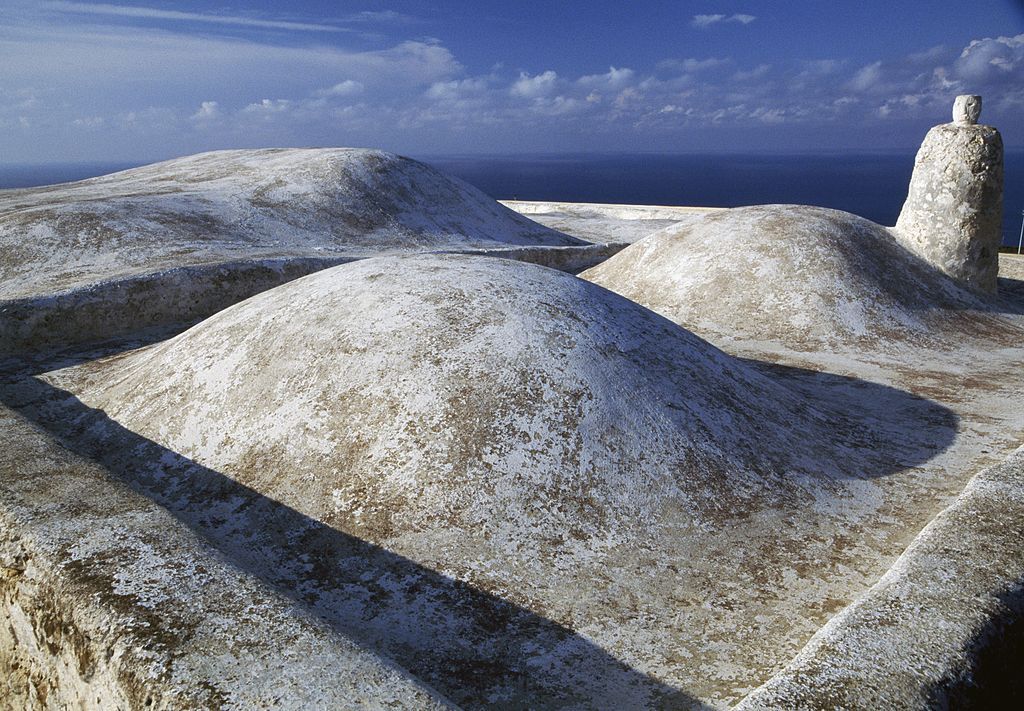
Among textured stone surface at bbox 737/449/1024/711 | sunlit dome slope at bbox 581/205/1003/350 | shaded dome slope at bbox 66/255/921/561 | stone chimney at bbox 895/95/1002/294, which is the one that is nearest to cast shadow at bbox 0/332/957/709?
shaded dome slope at bbox 66/255/921/561

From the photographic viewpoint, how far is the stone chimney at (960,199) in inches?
424

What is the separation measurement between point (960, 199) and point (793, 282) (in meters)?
3.24

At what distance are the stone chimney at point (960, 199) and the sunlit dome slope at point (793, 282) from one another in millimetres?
368

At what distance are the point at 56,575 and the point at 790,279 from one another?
896 centimetres

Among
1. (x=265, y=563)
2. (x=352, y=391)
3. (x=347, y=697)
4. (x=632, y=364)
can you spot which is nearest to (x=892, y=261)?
(x=632, y=364)

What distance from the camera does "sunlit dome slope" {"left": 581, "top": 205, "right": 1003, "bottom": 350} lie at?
935 centimetres

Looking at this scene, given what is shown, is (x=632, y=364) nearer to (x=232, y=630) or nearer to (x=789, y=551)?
(x=789, y=551)

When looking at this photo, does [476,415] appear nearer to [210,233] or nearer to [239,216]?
[210,233]

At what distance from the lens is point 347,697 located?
2395mm

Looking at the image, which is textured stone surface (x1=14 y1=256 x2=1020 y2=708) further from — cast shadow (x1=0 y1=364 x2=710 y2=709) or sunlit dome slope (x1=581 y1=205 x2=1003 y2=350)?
sunlit dome slope (x1=581 y1=205 x2=1003 y2=350)

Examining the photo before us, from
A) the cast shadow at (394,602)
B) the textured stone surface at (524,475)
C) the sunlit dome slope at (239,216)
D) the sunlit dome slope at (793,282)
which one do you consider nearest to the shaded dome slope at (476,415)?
the textured stone surface at (524,475)

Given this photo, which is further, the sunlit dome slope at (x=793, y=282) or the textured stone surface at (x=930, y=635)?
the sunlit dome slope at (x=793, y=282)

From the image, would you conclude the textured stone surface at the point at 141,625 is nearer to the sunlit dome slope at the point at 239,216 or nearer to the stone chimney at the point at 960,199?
the sunlit dome slope at the point at 239,216

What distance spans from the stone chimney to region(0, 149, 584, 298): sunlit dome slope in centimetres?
761
